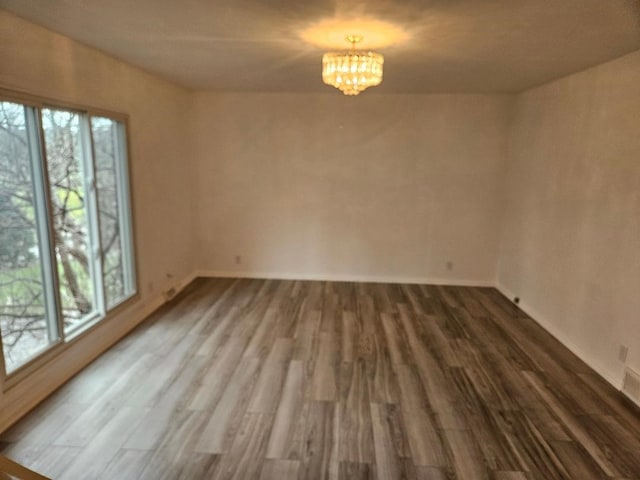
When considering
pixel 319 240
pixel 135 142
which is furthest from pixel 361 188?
pixel 135 142

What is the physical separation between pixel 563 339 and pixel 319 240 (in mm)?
2964

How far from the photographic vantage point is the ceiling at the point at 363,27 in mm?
2078

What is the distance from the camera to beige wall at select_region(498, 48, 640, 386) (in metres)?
2.96

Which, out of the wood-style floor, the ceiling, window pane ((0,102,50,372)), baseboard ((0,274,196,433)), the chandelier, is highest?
the ceiling

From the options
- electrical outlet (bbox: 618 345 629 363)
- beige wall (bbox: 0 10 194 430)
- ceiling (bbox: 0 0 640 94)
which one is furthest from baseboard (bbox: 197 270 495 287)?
ceiling (bbox: 0 0 640 94)

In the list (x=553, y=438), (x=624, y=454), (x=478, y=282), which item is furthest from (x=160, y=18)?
(x=478, y=282)

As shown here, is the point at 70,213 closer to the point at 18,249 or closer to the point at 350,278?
the point at 18,249

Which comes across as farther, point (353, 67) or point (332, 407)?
point (332, 407)

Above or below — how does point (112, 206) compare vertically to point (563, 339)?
above

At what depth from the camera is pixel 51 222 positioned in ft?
9.20

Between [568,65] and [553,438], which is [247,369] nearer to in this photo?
[553,438]

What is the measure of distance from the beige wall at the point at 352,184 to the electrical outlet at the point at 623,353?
96.9 inches

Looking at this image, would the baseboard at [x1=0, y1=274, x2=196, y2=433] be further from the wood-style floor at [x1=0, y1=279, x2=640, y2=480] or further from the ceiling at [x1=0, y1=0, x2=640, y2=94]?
the ceiling at [x1=0, y1=0, x2=640, y2=94]

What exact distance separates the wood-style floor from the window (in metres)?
0.47
